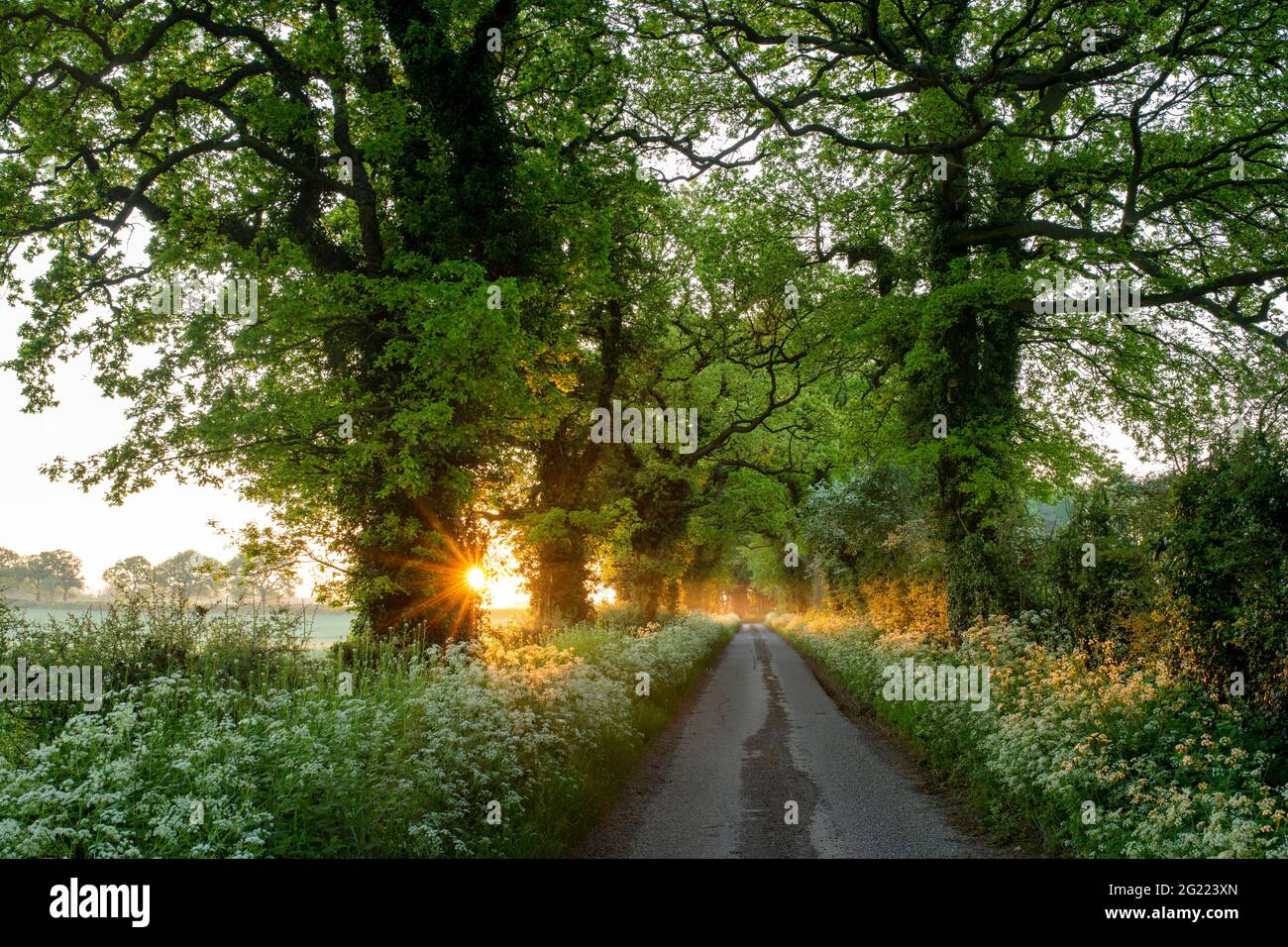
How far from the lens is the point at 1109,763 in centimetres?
748

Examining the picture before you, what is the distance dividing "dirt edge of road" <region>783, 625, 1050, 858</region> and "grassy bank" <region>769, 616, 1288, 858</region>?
0.12 metres

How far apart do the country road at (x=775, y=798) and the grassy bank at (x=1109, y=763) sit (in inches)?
29.5

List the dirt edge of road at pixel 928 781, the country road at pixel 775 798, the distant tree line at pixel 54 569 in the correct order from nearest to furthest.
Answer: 1. the dirt edge of road at pixel 928 781
2. the country road at pixel 775 798
3. the distant tree line at pixel 54 569

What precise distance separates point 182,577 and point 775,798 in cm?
1053

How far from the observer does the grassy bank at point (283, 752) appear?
4.67 meters

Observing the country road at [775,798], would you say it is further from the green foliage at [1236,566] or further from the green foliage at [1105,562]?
the green foliage at [1105,562]

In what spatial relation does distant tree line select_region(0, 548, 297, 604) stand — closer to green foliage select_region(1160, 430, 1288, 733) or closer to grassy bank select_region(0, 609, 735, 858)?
grassy bank select_region(0, 609, 735, 858)

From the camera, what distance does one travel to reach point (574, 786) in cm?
888

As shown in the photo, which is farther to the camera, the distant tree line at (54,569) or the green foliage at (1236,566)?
the distant tree line at (54,569)

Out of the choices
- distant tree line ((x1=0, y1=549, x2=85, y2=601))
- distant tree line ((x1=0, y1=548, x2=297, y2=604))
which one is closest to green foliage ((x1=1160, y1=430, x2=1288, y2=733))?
distant tree line ((x1=0, y1=548, x2=297, y2=604))

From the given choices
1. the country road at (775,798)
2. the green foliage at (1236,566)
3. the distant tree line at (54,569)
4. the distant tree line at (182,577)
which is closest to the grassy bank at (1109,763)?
the green foliage at (1236,566)

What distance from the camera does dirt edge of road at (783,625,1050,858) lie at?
8.08 metres
